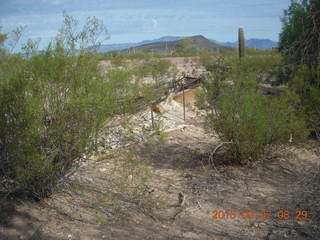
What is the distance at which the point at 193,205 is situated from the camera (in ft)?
15.0

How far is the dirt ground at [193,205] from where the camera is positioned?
386 centimetres

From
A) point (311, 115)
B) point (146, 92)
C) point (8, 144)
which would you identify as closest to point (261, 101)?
point (311, 115)

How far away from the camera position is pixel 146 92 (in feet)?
17.4

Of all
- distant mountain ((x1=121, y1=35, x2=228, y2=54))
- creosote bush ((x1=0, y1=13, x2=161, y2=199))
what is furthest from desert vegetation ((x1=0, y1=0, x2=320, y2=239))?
distant mountain ((x1=121, y1=35, x2=228, y2=54))

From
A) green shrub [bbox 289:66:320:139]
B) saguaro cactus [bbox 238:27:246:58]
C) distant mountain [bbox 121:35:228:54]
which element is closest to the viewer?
green shrub [bbox 289:66:320:139]

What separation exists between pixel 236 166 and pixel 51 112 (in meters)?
3.15

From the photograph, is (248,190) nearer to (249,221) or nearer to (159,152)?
(249,221)
